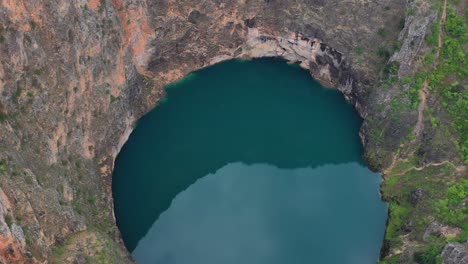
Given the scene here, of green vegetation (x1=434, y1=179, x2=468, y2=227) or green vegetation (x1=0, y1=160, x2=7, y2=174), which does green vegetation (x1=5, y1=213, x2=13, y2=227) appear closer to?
green vegetation (x1=0, y1=160, x2=7, y2=174)

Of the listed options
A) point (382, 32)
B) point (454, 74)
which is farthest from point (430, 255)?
point (382, 32)

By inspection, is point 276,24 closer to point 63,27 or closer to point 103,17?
point 103,17

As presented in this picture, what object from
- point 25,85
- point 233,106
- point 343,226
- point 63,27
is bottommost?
point 343,226

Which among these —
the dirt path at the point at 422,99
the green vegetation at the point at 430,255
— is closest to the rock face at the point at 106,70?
the dirt path at the point at 422,99

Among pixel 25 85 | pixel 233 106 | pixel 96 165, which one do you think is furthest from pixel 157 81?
pixel 25 85

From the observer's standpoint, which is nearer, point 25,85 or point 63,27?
point 25,85
